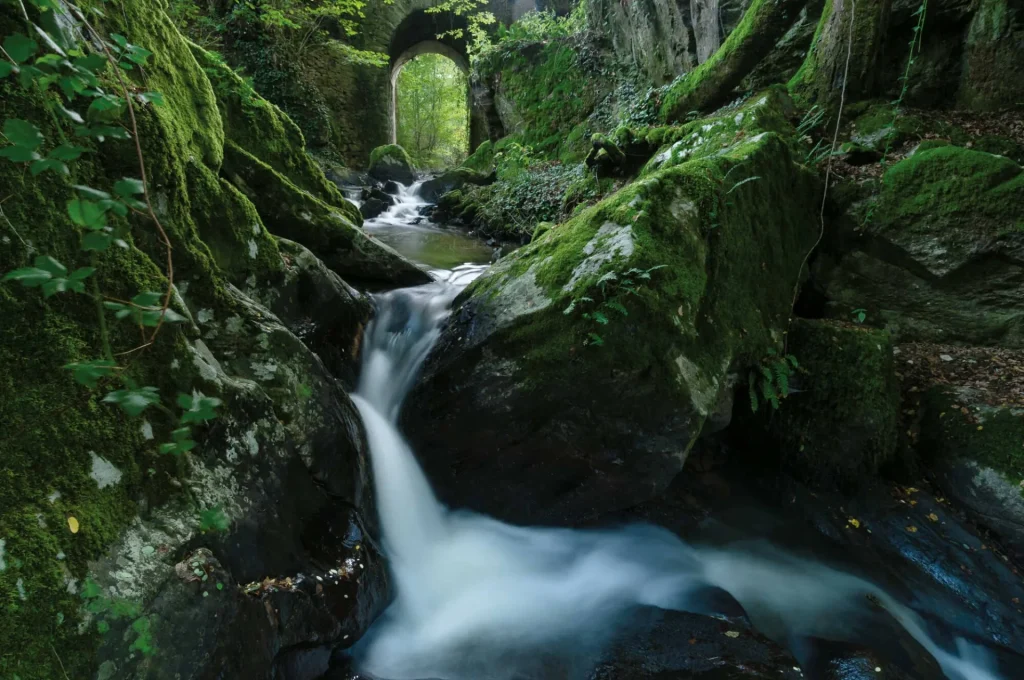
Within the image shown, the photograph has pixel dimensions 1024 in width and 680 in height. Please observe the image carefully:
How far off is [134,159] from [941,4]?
7.63m

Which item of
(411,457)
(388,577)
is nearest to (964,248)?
(411,457)

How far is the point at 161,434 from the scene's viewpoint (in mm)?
2053

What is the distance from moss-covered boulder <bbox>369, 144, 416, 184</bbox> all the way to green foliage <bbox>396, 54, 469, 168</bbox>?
11.1m

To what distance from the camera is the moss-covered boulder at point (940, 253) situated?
411 centimetres

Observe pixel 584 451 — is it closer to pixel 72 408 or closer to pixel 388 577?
pixel 388 577

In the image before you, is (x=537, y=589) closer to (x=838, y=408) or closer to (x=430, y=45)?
(x=838, y=408)

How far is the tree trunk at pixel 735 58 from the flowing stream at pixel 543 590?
18.2 ft

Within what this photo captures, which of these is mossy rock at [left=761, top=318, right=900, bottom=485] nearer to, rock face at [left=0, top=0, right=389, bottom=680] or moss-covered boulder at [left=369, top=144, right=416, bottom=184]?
rock face at [left=0, top=0, right=389, bottom=680]

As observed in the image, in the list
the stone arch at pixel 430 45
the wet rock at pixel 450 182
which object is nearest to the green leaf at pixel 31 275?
the wet rock at pixel 450 182

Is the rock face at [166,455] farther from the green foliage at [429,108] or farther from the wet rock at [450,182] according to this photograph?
the green foliage at [429,108]

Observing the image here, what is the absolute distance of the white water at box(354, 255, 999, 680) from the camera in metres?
2.78

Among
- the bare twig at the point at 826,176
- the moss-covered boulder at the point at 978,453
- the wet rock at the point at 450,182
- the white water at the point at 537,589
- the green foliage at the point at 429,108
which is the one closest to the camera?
the white water at the point at 537,589

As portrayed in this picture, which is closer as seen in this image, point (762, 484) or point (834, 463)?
point (834, 463)

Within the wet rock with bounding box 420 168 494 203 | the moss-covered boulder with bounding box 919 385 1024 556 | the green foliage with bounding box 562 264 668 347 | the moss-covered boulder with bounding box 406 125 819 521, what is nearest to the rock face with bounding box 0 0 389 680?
the moss-covered boulder with bounding box 406 125 819 521
